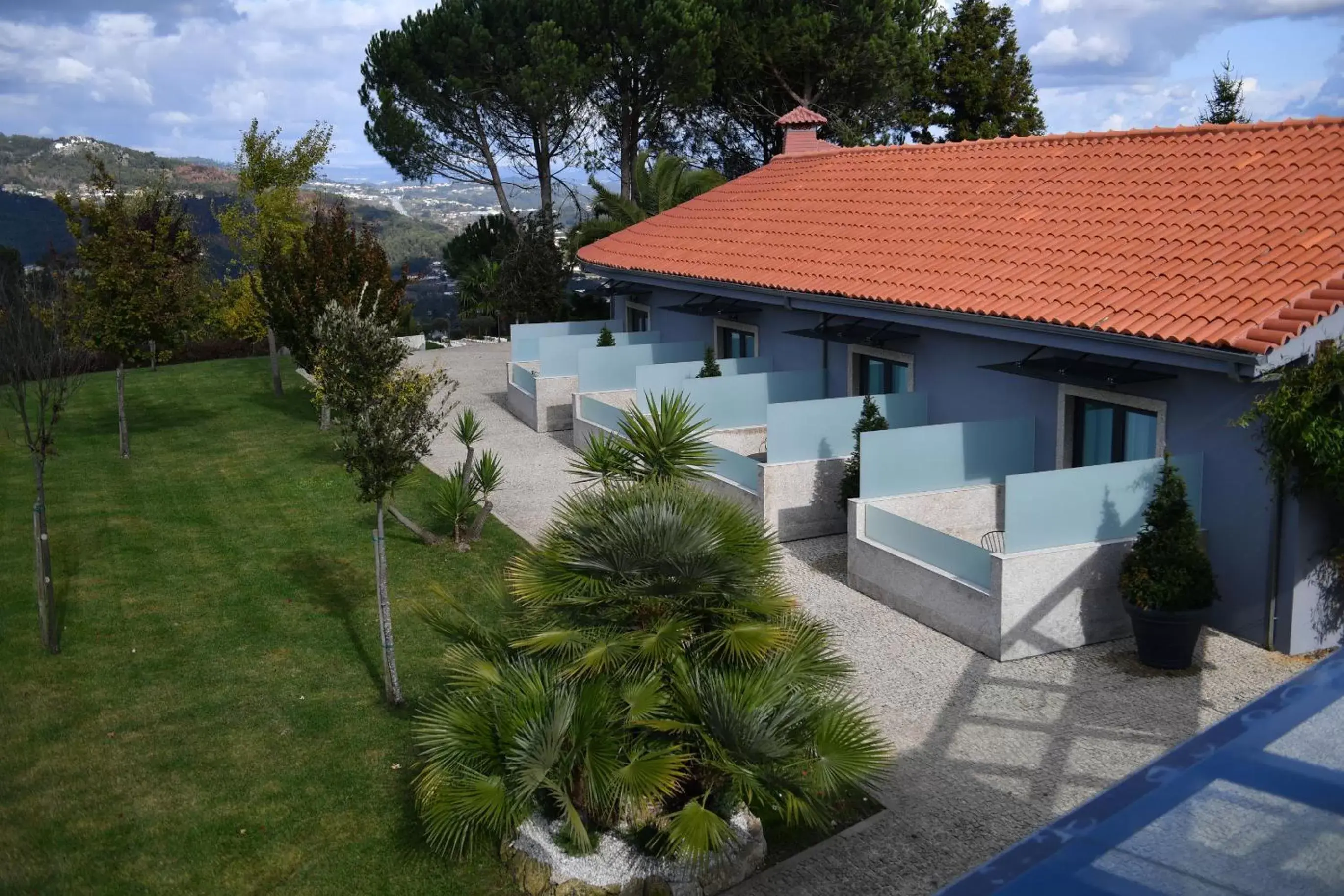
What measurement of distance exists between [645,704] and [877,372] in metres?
10.7

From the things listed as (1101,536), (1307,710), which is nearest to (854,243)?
(1101,536)

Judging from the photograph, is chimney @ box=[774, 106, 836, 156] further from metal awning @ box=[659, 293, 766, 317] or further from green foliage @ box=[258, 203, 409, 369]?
green foliage @ box=[258, 203, 409, 369]

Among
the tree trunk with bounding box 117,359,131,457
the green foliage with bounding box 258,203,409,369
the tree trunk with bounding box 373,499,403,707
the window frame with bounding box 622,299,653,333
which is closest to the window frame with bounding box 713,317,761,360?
the window frame with bounding box 622,299,653,333

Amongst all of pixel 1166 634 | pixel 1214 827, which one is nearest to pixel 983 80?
pixel 1166 634

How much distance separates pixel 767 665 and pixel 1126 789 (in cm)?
418

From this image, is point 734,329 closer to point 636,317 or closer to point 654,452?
point 636,317

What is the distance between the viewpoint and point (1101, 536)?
37.3 feet

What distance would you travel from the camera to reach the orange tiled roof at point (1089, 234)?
11.6 meters

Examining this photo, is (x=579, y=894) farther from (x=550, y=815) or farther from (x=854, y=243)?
(x=854, y=243)

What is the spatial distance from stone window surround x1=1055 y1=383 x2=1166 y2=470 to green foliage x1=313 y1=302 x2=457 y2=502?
677 centimetres

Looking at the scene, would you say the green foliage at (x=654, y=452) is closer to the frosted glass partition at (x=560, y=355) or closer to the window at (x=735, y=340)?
the window at (x=735, y=340)

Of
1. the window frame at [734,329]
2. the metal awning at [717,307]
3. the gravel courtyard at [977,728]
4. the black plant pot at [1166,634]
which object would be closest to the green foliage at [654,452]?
the gravel courtyard at [977,728]

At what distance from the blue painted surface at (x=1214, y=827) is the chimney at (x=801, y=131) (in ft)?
84.2

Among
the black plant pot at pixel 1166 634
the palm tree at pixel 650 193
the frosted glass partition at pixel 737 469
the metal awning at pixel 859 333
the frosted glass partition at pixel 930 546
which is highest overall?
the palm tree at pixel 650 193
